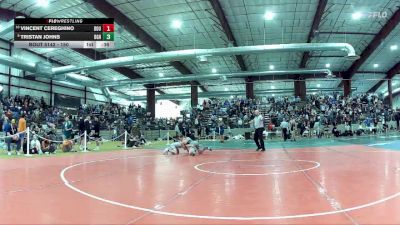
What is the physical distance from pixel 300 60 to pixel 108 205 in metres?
30.9

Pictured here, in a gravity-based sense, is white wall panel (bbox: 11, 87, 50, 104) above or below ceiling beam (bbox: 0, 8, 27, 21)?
below

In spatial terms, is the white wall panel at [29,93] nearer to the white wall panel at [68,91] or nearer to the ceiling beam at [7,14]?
the white wall panel at [68,91]

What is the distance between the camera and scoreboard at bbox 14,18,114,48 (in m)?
11.9

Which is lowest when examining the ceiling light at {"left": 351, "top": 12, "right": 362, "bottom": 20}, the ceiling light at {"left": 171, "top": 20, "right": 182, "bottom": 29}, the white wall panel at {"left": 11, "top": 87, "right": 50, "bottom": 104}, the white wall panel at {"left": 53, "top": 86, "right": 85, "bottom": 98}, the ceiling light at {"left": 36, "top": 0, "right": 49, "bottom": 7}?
the white wall panel at {"left": 11, "top": 87, "right": 50, "bottom": 104}

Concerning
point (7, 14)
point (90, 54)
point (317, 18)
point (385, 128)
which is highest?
point (7, 14)

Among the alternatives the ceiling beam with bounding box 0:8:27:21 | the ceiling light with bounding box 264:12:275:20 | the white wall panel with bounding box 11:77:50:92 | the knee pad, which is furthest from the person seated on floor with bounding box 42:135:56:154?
the white wall panel with bounding box 11:77:50:92

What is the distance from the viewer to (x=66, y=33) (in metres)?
11.9

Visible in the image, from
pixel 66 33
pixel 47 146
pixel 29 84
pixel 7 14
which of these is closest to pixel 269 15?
pixel 66 33

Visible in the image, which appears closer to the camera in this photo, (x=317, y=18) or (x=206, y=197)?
(x=206, y=197)

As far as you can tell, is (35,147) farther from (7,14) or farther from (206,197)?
(206,197)

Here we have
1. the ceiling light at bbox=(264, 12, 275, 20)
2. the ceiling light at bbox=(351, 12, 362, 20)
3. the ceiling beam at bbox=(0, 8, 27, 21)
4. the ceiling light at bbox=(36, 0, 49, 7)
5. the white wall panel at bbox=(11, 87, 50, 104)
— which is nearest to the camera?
the ceiling light at bbox=(36, 0, 49, 7)

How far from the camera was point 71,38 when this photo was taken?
39.0 feet

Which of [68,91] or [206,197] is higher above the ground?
[68,91]

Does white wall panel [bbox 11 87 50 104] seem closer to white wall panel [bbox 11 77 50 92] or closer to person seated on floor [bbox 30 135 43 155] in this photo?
white wall panel [bbox 11 77 50 92]
